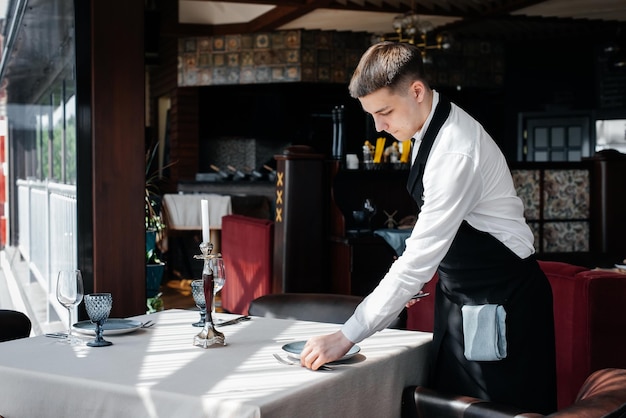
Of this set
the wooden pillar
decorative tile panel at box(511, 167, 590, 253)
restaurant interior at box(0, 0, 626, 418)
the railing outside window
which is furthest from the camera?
decorative tile panel at box(511, 167, 590, 253)

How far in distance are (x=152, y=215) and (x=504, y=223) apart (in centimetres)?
358

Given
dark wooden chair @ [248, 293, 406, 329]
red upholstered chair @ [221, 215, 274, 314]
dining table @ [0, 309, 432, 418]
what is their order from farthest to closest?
red upholstered chair @ [221, 215, 274, 314] < dark wooden chair @ [248, 293, 406, 329] < dining table @ [0, 309, 432, 418]

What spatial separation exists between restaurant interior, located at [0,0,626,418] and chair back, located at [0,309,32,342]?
503 mm

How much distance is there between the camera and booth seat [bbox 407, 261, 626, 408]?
10.1 ft

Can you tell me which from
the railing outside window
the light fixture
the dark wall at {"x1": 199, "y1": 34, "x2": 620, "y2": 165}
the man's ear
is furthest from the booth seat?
the dark wall at {"x1": 199, "y1": 34, "x2": 620, "y2": 165}

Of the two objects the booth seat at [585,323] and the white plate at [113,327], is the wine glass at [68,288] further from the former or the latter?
the booth seat at [585,323]

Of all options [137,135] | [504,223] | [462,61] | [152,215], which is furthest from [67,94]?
[462,61]

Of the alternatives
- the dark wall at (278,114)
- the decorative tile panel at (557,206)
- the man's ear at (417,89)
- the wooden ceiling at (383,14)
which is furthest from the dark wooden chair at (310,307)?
the dark wall at (278,114)

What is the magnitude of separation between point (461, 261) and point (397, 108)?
1.39 ft

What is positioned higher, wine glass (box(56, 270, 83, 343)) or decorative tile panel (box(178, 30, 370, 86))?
decorative tile panel (box(178, 30, 370, 86))

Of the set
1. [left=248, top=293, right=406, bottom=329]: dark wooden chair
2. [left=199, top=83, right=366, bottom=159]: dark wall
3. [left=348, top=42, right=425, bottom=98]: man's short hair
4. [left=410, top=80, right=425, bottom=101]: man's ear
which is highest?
[left=199, top=83, right=366, bottom=159]: dark wall

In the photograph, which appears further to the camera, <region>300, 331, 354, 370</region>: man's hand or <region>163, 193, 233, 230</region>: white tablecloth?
<region>163, 193, 233, 230</region>: white tablecloth

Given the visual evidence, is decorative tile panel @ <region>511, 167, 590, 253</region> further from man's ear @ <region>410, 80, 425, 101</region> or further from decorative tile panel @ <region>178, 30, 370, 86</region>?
man's ear @ <region>410, 80, 425, 101</region>

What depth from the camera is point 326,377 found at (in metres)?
1.89
